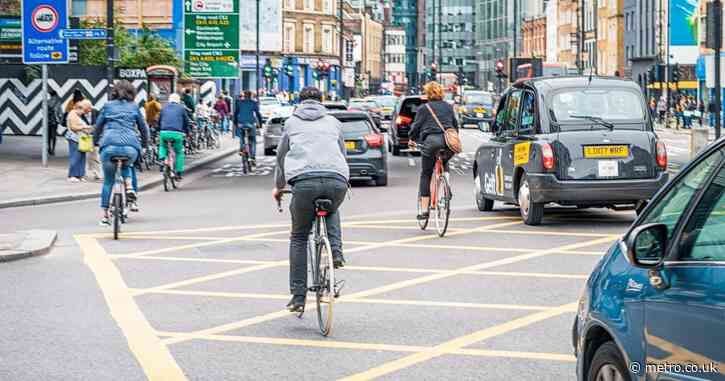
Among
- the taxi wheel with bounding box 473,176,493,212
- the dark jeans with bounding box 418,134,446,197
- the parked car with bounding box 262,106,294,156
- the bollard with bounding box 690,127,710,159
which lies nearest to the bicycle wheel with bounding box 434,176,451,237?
the dark jeans with bounding box 418,134,446,197

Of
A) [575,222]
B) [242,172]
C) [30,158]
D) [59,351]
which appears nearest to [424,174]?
[575,222]

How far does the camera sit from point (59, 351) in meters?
8.90

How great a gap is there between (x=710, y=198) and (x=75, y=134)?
23409 millimetres

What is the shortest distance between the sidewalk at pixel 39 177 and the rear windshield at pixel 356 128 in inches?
154

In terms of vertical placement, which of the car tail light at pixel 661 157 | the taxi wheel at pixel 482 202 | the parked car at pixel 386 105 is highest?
the parked car at pixel 386 105

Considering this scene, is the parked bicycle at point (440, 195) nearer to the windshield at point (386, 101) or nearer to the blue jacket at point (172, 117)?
the blue jacket at point (172, 117)

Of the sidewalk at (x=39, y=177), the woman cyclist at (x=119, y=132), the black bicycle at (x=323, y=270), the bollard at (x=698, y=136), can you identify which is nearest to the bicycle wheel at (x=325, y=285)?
the black bicycle at (x=323, y=270)

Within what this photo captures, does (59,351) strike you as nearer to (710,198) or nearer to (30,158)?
(710,198)

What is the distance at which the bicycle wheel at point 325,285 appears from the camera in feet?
31.0

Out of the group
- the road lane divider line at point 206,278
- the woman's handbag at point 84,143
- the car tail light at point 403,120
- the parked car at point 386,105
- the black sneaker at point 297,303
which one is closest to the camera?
the black sneaker at point 297,303

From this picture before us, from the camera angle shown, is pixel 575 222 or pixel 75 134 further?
pixel 75 134

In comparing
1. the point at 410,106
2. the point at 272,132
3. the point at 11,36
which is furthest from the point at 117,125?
the point at 272,132

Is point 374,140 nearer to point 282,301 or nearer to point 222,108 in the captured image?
point 282,301

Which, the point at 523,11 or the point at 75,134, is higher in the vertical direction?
the point at 523,11
